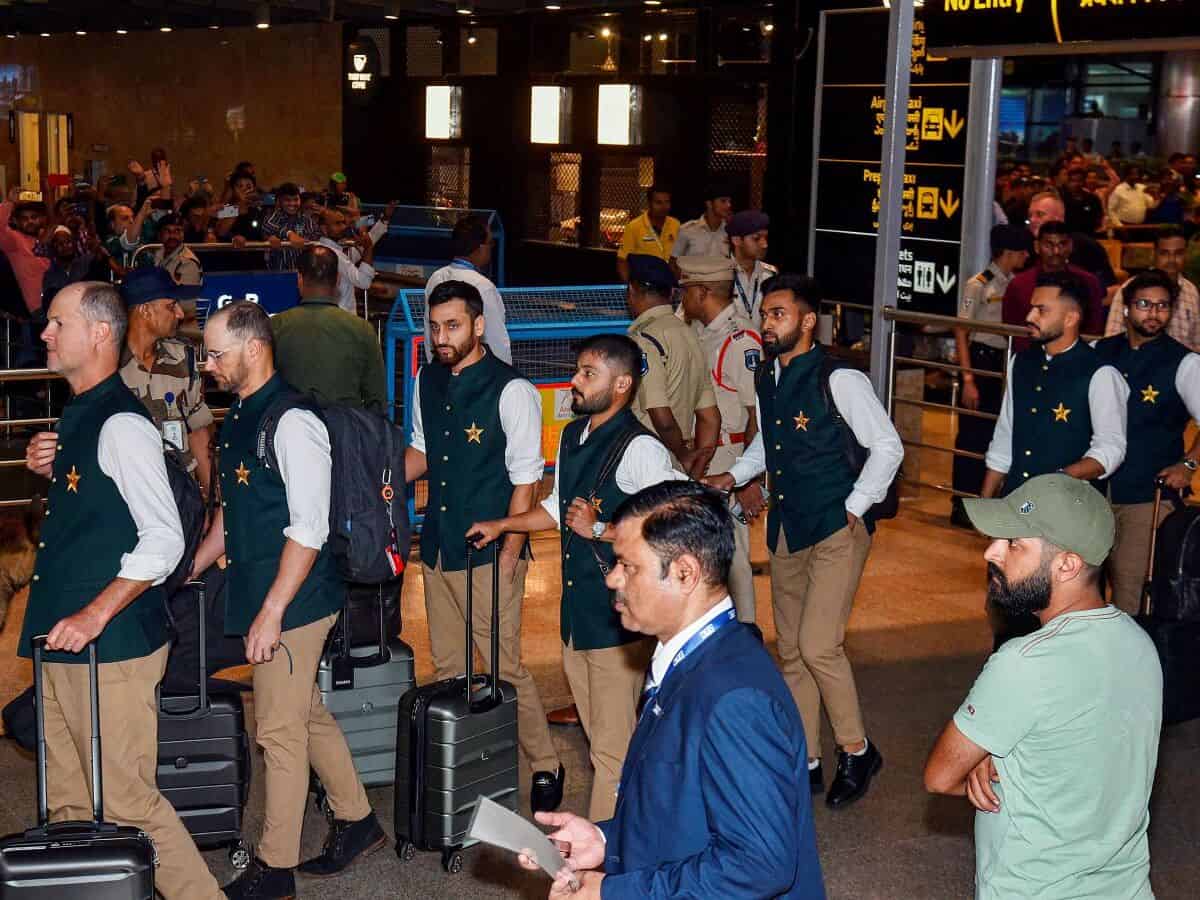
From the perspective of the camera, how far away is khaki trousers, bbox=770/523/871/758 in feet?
20.7

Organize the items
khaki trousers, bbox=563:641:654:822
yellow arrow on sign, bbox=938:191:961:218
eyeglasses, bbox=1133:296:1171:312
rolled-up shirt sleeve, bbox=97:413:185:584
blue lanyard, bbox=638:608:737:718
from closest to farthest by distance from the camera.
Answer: blue lanyard, bbox=638:608:737:718, rolled-up shirt sleeve, bbox=97:413:185:584, khaki trousers, bbox=563:641:654:822, eyeglasses, bbox=1133:296:1171:312, yellow arrow on sign, bbox=938:191:961:218

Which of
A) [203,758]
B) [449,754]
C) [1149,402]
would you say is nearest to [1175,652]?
[1149,402]

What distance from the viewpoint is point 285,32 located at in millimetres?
26906

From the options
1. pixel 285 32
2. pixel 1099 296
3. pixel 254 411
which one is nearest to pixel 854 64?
pixel 1099 296

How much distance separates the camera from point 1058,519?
352cm

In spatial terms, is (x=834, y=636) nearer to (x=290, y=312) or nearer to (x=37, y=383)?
(x=290, y=312)

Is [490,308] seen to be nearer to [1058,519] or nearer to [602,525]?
[602,525]

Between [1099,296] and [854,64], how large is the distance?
3.71 meters

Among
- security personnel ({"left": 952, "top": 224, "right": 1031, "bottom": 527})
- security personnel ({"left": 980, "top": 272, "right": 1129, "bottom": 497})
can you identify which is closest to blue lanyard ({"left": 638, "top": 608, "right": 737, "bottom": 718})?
security personnel ({"left": 980, "top": 272, "right": 1129, "bottom": 497})

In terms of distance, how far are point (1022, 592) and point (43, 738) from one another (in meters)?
2.82

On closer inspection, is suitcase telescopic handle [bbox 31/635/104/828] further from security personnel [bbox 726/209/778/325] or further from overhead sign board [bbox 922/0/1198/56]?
overhead sign board [bbox 922/0/1198/56]

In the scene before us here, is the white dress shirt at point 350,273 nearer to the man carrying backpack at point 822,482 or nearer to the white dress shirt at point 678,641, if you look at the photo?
the man carrying backpack at point 822,482

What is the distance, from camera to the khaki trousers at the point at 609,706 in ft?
18.2

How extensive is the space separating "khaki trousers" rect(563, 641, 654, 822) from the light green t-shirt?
2235mm
